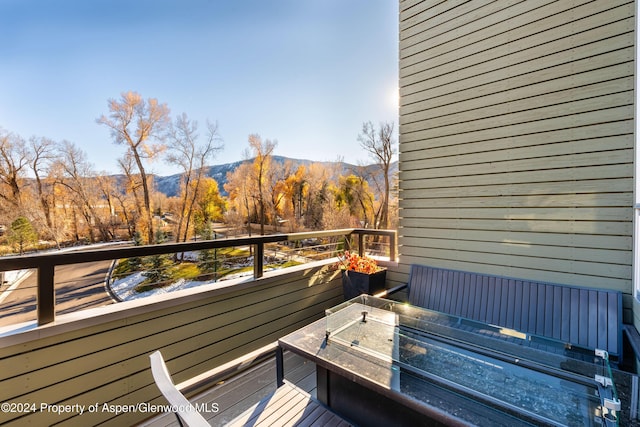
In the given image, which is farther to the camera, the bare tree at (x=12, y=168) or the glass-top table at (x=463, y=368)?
the bare tree at (x=12, y=168)

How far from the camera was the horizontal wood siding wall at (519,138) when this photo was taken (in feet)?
7.36

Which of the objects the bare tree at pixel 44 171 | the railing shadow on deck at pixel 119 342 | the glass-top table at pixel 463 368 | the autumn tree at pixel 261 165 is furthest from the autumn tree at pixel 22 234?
the glass-top table at pixel 463 368

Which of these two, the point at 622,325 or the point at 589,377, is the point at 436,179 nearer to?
the point at 622,325

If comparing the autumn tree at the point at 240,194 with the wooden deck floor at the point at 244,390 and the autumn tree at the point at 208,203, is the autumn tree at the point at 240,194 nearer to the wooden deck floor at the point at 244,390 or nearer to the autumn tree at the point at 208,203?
the autumn tree at the point at 208,203

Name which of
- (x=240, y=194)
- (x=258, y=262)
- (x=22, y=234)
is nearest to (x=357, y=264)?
(x=258, y=262)

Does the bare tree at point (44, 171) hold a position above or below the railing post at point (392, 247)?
above

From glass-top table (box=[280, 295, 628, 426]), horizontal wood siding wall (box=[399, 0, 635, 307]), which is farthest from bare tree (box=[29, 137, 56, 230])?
glass-top table (box=[280, 295, 628, 426])

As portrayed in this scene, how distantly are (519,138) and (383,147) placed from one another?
14.3 meters

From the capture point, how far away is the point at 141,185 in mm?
17219

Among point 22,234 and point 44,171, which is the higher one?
point 44,171

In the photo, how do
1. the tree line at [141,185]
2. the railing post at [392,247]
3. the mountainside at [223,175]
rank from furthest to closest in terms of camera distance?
the mountainside at [223,175], the tree line at [141,185], the railing post at [392,247]

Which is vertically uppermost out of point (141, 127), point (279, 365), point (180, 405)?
point (141, 127)

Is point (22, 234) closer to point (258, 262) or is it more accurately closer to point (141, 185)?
point (141, 185)

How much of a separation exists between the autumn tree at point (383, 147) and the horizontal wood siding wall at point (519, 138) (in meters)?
13.1
